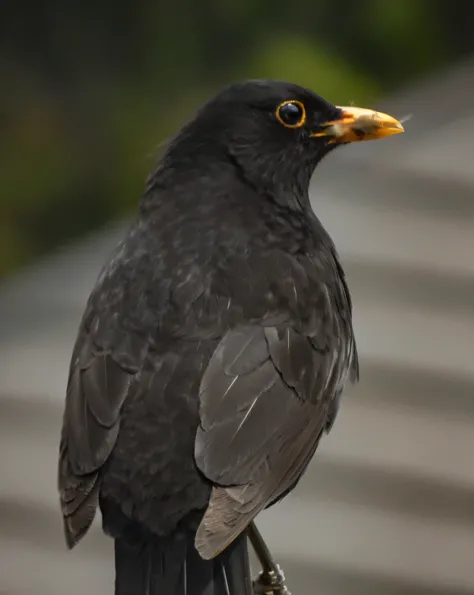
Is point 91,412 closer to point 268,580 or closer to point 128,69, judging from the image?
point 268,580

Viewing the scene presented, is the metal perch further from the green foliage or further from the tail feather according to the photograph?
the green foliage

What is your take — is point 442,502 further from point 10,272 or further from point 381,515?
point 10,272

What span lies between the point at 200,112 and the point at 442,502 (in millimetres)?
2387

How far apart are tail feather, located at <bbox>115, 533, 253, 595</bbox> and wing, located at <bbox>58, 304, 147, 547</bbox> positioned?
103mm

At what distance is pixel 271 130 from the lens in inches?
117

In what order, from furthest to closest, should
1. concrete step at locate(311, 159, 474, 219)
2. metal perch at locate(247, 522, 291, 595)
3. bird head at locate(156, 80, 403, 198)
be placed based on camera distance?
concrete step at locate(311, 159, 474, 219)
metal perch at locate(247, 522, 291, 595)
bird head at locate(156, 80, 403, 198)

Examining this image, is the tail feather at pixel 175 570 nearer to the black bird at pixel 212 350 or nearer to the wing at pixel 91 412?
the black bird at pixel 212 350

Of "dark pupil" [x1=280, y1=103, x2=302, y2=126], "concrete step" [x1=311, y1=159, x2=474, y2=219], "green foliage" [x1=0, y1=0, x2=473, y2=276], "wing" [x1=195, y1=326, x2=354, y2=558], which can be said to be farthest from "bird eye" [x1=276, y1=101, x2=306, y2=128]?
→ "concrete step" [x1=311, y1=159, x2=474, y2=219]

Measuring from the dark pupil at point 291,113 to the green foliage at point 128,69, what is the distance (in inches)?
61.4

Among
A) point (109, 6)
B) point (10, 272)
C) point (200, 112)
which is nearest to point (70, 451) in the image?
point (200, 112)

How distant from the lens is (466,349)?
488cm

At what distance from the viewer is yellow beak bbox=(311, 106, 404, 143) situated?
2.94 metres

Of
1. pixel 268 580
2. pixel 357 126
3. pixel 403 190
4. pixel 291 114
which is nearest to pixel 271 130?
pixel 291 114

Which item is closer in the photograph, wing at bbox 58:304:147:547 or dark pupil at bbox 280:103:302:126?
wing at bbox 58:304:147:547
